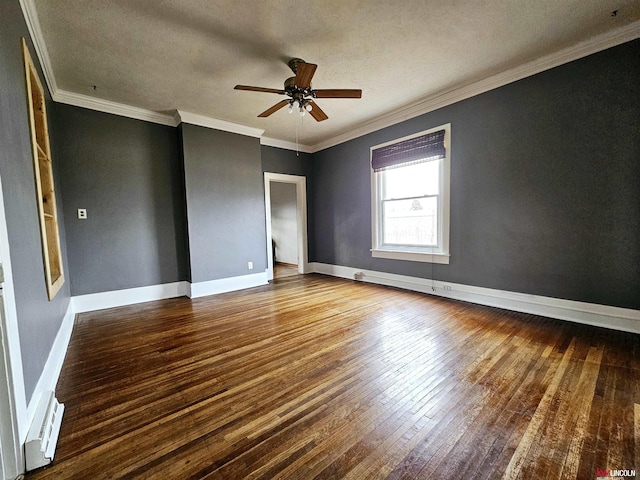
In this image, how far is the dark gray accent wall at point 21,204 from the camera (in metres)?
1.34

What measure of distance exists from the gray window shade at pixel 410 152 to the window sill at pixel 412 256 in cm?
139

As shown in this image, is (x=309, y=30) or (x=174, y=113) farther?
(x=174, y=113)

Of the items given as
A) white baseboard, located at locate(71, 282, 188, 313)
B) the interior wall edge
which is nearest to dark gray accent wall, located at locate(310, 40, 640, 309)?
white baseboard, located at locate(71, 282, 188, 313)

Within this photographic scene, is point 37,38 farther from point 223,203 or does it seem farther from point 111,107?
point 223,203

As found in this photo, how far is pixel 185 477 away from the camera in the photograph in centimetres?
111

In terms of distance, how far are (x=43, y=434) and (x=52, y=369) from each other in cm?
81

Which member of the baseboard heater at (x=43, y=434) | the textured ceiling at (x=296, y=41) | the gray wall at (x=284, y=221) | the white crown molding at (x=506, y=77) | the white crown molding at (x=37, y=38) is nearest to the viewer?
the baseboard heater at (x=43, y=434)

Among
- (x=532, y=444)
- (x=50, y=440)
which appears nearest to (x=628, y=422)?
(x=532, y=444)

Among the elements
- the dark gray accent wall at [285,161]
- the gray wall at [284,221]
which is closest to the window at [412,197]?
the dark gray accent wall at [285,161]

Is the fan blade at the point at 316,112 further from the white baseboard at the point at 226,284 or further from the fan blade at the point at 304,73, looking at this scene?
the white baseboard at the point at 226,284

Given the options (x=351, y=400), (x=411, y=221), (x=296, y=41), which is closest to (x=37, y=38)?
(x=296, y=41)

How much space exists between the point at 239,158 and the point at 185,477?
13.8ft

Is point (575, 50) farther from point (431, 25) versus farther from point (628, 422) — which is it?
point (628, 422)

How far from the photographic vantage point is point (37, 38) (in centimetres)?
219
